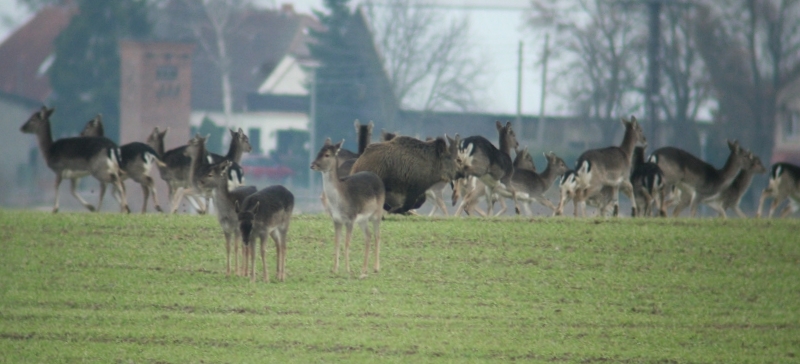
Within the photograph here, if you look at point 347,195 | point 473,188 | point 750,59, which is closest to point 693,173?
point 473,188

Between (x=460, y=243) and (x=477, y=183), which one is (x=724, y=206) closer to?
(x=477, y=183)

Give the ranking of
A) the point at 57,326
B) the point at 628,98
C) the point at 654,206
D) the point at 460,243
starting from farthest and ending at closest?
the point at 628,98
the point at 654,206
the point at 460,243
the point at 57,326

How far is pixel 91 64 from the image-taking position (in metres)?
67.7

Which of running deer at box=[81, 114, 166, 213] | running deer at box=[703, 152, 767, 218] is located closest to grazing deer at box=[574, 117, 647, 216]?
running deer at box=[703, 152, 767, 218]

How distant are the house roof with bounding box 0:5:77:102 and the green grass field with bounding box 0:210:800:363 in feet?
188

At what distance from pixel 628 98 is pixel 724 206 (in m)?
42.9

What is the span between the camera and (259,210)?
49.2ft

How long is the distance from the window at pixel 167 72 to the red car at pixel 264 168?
6.59 m

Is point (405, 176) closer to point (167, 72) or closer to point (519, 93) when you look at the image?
point (519, 93)

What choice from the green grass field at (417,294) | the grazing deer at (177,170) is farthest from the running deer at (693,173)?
the grazing deer at (177,170)

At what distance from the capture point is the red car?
2465 inches

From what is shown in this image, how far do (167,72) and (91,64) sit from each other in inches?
186

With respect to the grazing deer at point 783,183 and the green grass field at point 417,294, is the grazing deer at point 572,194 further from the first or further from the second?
the grazing deer at point 783,183

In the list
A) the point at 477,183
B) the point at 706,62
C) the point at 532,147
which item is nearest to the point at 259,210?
the point at 477,183
